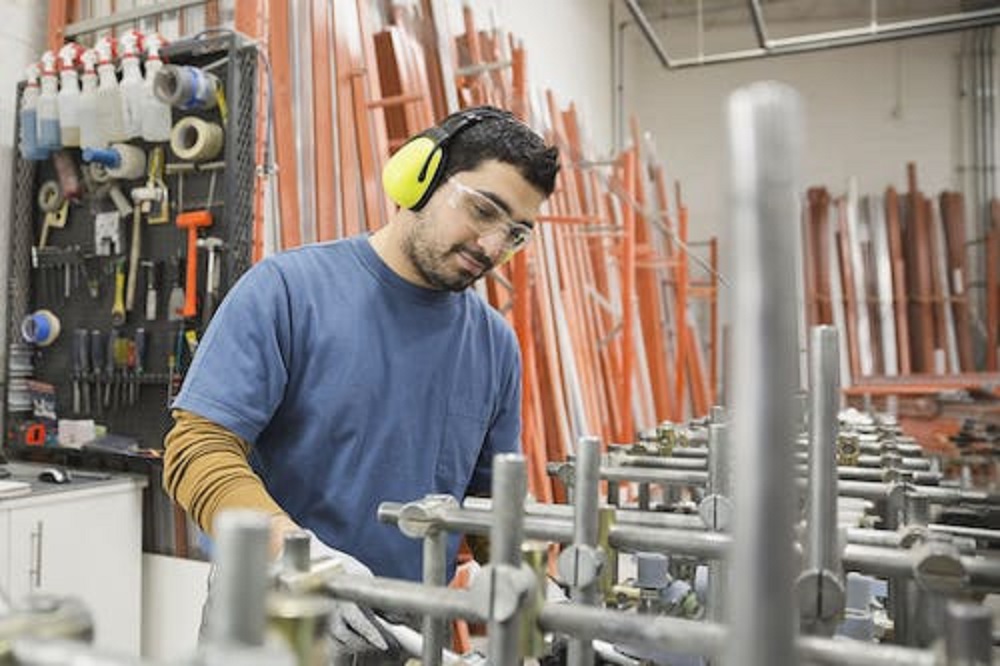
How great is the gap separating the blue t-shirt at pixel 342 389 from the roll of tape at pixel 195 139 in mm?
1039

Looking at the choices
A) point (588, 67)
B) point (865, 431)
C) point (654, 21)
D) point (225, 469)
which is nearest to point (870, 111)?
point (654, 21)

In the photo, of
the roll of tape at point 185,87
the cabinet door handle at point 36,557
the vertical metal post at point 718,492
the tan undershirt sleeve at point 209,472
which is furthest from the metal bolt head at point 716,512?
the roll of tape at point 185,87

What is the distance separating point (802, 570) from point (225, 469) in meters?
0.79

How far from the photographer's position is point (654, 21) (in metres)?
→ 6.97

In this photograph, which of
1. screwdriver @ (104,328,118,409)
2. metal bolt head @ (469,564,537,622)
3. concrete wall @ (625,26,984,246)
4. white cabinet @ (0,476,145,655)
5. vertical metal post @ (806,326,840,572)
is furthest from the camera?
concrete wall @ (625,26,984,246)

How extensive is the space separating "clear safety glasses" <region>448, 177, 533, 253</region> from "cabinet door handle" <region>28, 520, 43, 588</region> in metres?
1.44

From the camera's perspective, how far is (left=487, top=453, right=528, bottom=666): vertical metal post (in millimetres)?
652

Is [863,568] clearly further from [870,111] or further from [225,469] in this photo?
[870,111]

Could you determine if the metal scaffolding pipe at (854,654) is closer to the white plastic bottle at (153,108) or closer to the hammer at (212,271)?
the hammer at (212,271)

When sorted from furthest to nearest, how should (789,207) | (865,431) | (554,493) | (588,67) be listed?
1. (588,67)
2. (554,493)
3. (865,431)
4. (789,207)

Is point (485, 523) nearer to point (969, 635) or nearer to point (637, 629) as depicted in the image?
point (637, 629)

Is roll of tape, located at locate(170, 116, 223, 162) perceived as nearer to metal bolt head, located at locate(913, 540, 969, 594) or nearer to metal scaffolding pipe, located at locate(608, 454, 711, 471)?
metal scaffolding pipe, located at locate(608, 454, 711, 471)

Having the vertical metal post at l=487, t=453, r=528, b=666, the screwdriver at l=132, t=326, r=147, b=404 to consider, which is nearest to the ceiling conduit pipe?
the screwdriver at l=132, t=326, r=147, b=404

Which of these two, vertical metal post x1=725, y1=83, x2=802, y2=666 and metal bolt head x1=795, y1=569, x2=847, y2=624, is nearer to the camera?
vertical metal post x1=725, y1=83, x2=802, y2=666
